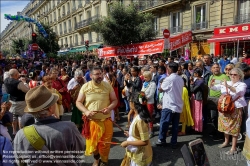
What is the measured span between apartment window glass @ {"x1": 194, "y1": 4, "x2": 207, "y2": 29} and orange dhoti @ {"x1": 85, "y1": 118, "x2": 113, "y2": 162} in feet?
53.8

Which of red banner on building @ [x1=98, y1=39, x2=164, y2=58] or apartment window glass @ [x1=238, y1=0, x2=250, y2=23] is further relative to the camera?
apartment window glass @ [x1=238, y1=0, x2=250, y2=23]

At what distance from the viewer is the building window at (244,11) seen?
46.5 feet

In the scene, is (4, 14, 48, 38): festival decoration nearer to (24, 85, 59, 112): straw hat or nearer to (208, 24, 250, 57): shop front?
(208, 24, 250, 57): shop front

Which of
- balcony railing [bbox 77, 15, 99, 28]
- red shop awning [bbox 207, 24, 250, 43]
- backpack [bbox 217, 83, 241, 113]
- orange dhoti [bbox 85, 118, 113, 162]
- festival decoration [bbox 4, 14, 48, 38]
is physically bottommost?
orange dhoti [bbox 85, 118, 113, 162]

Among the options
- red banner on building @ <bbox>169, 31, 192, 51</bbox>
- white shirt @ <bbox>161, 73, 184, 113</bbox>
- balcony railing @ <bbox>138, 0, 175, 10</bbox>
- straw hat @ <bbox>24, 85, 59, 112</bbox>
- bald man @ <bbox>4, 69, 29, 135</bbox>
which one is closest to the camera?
straw hat @ <bbox>24, 85, 59, 112</bbox>

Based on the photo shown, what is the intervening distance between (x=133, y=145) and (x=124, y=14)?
14.8 m

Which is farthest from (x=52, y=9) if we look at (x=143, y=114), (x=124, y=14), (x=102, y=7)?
(x=143, y=114)

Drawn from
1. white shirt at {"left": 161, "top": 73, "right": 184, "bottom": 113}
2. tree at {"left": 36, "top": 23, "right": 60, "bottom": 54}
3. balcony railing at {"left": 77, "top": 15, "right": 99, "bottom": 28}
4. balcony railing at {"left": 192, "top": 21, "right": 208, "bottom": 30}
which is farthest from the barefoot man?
balcony railing at {"left": 77, "top": 15, "right": 99, "bottom": 28}

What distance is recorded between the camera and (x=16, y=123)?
14.9ft

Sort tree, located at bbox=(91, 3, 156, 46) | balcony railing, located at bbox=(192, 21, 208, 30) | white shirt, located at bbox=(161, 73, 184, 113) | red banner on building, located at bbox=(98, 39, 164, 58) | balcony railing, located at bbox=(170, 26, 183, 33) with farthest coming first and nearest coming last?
balcony railing, located at bbox=(170, 26, 183, 33) → balcony railing, located at bbox=(192, 21, 208, 30) → tree, located at bbox=(91, 3, 156, 46) → red banner on building, located at bbox=(98, 39, 164, 58) → white shirt, located at bbox=(161, 73, 184, 113)

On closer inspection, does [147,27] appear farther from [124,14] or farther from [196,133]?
[196,133]

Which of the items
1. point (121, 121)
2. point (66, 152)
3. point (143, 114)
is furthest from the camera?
point (121, 121)

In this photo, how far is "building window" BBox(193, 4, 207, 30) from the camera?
17.0 metres

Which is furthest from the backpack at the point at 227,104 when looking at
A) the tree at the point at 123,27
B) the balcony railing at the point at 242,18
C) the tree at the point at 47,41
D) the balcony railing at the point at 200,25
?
the tree at the point at 47,41
